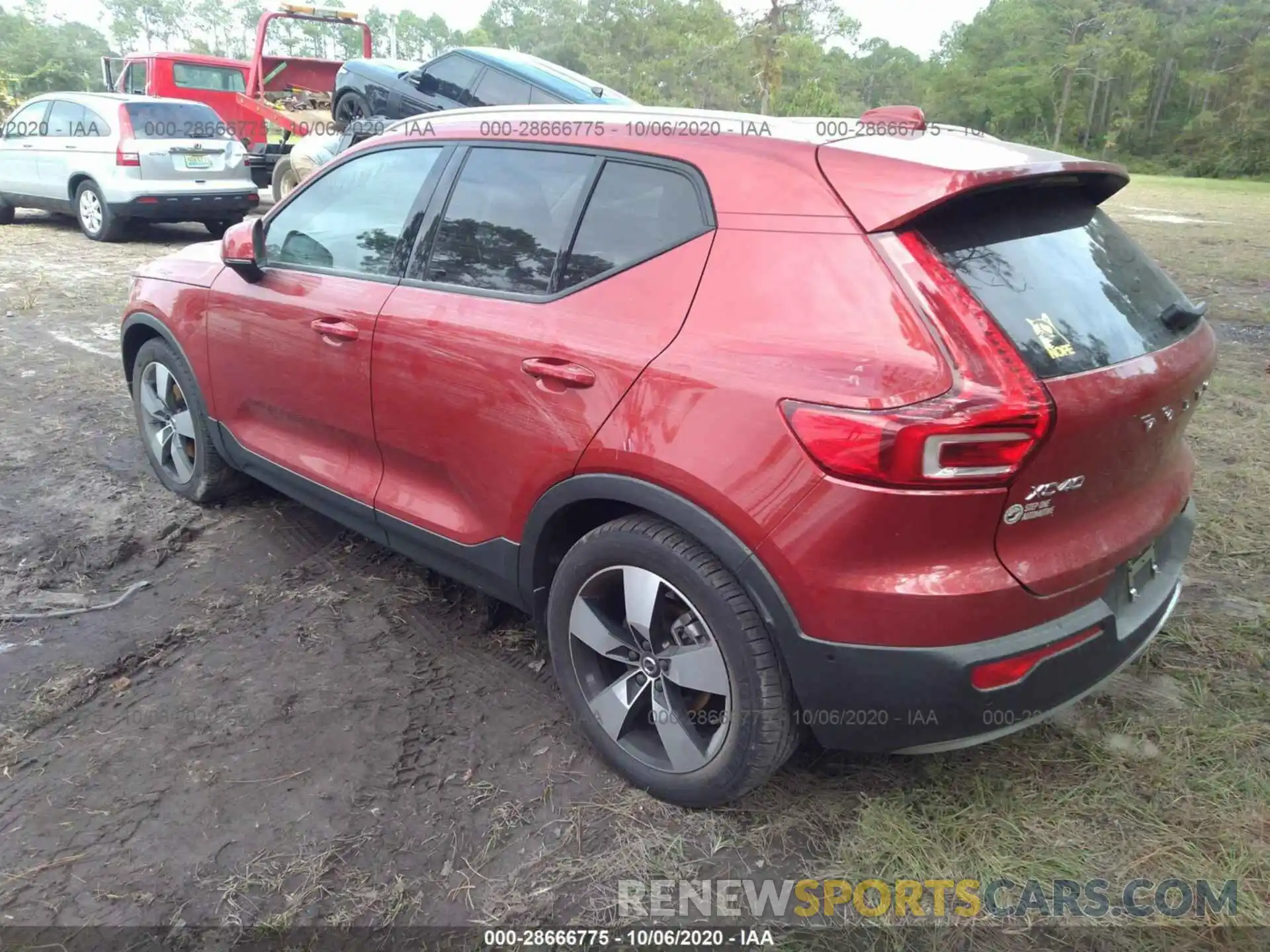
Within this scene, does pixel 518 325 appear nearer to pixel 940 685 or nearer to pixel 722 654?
pixel 722 654

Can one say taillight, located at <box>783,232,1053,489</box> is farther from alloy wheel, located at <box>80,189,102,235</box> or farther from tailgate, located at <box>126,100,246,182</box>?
alloy wheel, located at <box>80,189,102,235</box>

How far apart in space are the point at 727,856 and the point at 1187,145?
227 feet

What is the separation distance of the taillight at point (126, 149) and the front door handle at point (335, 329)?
28.7ft

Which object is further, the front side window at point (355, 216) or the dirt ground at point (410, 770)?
the front side window at point (355, 216)

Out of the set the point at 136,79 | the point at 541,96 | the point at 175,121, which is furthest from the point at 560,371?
the point at 136,79

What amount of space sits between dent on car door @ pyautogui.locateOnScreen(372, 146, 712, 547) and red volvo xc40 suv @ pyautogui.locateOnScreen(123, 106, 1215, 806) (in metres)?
0.01

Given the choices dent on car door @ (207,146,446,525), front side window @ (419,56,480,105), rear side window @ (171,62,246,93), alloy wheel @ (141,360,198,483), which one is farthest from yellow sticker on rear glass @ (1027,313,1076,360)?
rear side window @ (171,62,246,93)

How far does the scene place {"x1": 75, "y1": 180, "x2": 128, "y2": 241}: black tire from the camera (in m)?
10.3

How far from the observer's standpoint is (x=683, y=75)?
53.0 metres

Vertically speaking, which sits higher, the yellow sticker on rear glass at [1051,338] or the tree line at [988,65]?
the tree line at [988,65]

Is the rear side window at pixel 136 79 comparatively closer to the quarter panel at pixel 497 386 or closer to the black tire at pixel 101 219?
the black tire at pixel 101 219

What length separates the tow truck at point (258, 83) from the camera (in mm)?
12820

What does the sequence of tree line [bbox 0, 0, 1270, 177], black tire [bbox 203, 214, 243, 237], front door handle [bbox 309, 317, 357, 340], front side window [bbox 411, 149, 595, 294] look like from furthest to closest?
tree line [bbox 0, 0, 1270, 177] → black tire [bbox 203, 214, 243, 237] → front door handle [bbox 309, 317, 357, 340] → front side window [bbox 411, 149, 595, 294]

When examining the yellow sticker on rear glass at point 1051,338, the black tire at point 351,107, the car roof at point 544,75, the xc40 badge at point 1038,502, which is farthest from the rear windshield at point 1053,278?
the black tire at point 351,107
